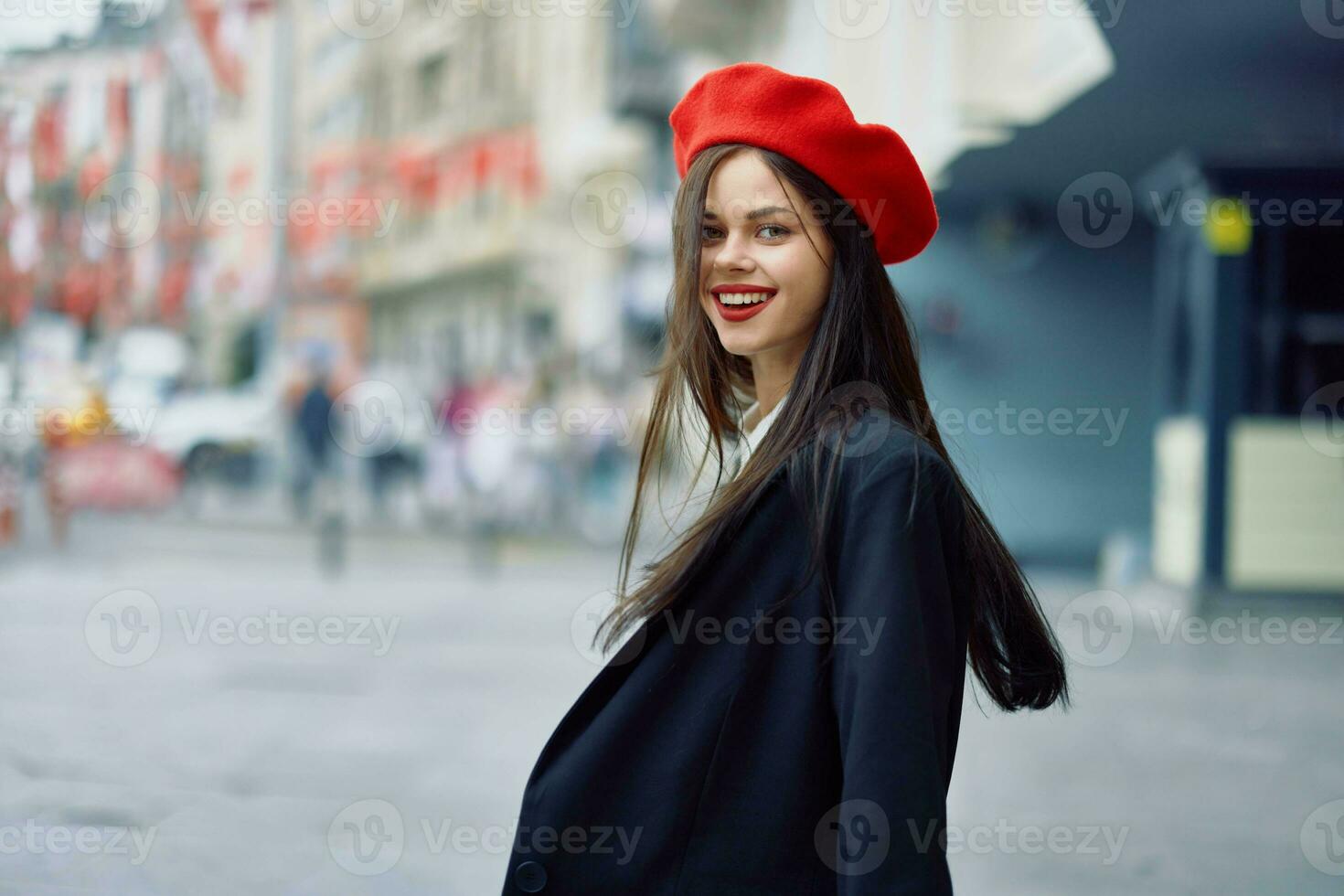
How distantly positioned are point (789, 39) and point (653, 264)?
7.95 metres

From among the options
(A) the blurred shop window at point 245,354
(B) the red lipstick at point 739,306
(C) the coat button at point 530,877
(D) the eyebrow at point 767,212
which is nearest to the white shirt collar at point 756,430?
(B) the red lipstick at point 739,306

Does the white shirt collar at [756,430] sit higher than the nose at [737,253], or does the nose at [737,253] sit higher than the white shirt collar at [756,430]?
the nose at [737,253]

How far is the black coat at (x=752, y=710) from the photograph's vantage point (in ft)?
4.83

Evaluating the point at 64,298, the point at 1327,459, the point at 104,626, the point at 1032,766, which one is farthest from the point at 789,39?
the point at 64,298

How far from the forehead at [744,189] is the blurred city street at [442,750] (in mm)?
2984

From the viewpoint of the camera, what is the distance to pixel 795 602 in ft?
5.05

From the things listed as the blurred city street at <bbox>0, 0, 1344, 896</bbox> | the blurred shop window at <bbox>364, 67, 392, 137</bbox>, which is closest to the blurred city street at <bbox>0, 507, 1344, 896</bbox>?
the blurred city street at <bbox>0, 0, 1344, 896</bbox>

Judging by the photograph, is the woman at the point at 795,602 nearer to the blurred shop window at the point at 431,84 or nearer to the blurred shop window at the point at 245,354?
the blurred shop window at the point at 431,84

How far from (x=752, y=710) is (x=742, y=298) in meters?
0.54

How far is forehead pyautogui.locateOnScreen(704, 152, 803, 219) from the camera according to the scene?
5.60ft

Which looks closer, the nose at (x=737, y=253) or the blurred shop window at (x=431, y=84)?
the nose at (x=737, y=253)

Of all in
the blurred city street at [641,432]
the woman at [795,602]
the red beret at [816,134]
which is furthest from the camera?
the blurred city street at [641,432]

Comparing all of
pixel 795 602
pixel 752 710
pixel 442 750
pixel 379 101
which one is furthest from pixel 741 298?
pixel 379 101

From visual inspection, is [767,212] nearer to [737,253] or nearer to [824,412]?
[737,253]
